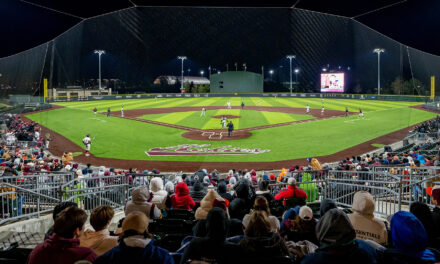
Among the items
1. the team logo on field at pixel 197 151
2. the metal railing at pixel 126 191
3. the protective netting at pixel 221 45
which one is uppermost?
the protective netting at pixel 221 45

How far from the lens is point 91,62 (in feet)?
243

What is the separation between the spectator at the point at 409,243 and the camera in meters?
3.20

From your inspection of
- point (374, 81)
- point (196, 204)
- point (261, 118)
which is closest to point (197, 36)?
point (374, 81)

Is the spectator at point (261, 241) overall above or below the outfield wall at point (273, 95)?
below

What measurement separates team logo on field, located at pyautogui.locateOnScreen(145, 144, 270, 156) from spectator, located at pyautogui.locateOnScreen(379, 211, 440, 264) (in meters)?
20.0

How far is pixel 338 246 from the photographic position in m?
3.02

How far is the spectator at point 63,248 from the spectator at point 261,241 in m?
1.55

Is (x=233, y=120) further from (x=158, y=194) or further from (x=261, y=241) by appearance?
(x=261, y=241)

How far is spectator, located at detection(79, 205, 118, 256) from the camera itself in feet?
13.1

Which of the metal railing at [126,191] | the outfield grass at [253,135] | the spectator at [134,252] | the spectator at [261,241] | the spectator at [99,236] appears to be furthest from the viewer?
the outfield grass at [253,135]

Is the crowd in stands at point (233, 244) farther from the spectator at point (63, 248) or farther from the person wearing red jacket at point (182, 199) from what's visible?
the person wearing red jacket at point (182, 199)

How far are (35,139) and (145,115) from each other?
1956cm

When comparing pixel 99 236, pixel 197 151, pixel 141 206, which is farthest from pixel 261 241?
pixel 197 151

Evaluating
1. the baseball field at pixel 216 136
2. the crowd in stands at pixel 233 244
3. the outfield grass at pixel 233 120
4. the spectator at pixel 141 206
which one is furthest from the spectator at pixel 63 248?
the outfield grass at pixel 233 120
